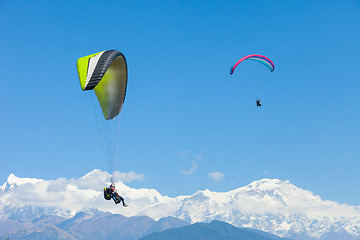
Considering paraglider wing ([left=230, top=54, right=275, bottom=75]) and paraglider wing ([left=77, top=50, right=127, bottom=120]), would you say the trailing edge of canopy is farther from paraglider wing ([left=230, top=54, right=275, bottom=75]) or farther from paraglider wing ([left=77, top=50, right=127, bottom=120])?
paraglider wing ([left=230, top=54, right=275, bottom=75])

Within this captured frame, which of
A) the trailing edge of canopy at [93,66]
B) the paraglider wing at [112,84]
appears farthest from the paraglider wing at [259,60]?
the trailing edge of canopy at [93,66]

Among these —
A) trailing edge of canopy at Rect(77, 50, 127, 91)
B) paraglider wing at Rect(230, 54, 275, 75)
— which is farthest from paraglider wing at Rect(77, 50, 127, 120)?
paraglider wing at Rect(230, 54, 275, 75)

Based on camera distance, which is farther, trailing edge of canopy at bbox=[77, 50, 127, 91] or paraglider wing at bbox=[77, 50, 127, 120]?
paraglider wing at bbox=[77, 50, 127, 120]

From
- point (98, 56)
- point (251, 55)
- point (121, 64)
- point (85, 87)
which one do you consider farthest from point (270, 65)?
point (85, 87)

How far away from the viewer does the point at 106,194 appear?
4928 cm

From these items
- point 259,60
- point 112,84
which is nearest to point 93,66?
point 112,84

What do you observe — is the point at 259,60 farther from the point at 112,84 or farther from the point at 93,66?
the point at 93,66

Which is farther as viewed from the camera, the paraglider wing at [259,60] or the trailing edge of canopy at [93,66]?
the paraglider wing at [259,60]

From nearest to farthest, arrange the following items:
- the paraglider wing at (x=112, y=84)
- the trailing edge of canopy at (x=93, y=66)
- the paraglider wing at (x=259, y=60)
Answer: the trailing edge of canopy at (x=93, y=66), the paraglider wing at (x=112, y=84), the paraglider wing at (x=259, y=60)

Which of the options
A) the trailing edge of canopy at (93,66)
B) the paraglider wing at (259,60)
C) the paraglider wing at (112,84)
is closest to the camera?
the trailing edge of canopy at (93,66)

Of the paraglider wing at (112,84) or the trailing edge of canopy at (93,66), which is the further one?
the paraglider wing at (112,84)

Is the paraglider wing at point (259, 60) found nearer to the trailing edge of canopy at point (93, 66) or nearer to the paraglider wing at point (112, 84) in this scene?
the paraglider wing at point (112, 84)

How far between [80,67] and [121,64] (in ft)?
21.1

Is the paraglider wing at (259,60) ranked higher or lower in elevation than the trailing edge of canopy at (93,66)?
higher
